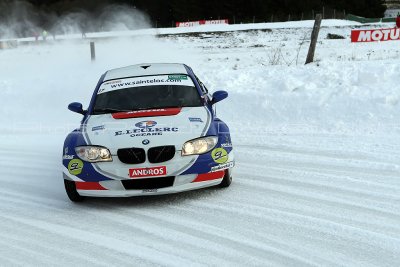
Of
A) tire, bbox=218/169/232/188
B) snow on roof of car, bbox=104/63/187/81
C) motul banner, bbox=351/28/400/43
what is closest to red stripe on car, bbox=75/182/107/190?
tire, bbox=218/169/232/188

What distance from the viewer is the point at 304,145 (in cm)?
743

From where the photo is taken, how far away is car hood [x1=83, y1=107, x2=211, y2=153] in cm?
525

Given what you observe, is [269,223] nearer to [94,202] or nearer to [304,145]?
[94,202]

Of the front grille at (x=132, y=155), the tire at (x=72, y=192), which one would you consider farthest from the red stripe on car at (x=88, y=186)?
the front grille at (x=132, y=155)

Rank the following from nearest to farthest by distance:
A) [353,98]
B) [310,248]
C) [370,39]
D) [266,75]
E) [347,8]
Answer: [310,248], [353,98], [266,75], [370,39], [347,8]

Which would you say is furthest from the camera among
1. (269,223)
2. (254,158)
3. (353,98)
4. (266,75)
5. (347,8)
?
(347,8)

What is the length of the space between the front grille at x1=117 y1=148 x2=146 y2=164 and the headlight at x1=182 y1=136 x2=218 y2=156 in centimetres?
41

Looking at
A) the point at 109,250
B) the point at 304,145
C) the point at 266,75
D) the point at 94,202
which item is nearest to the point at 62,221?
the point at 94,202

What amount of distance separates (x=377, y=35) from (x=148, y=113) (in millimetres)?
16500

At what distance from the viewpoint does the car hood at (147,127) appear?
5.25 m

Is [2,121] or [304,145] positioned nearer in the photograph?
[304,145]

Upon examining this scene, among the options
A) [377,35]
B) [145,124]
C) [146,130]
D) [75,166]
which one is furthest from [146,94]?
[377,35]

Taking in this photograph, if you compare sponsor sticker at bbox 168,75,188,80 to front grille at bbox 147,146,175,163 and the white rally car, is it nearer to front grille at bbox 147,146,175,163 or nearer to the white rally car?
the white rally car

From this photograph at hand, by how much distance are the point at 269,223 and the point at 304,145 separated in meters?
2.91
